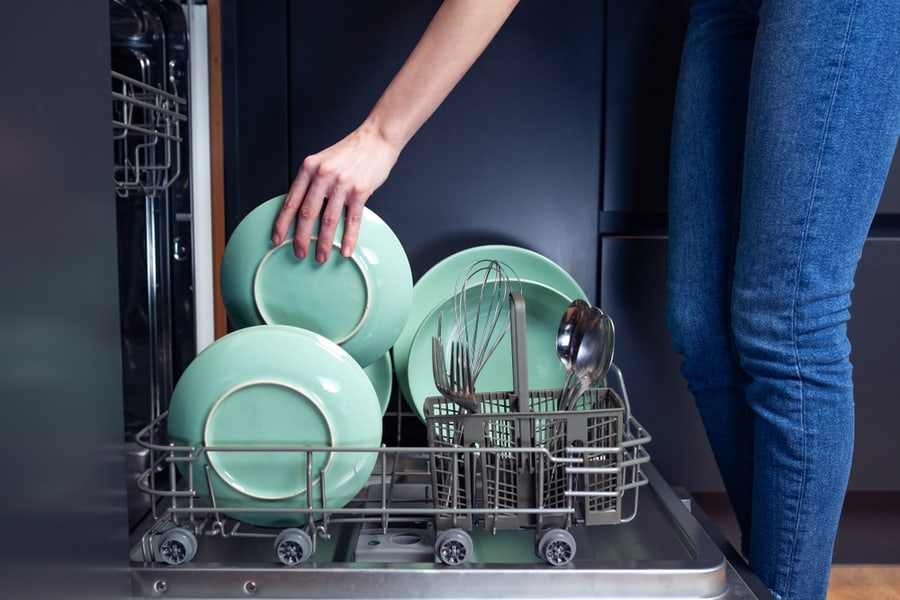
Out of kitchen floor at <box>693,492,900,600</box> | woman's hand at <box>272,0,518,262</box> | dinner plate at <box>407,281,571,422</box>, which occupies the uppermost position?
woman's hand at <box>272,0,518,262</box>

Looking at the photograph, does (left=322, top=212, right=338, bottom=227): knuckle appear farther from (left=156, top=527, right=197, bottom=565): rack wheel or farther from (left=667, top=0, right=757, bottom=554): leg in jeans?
(left=667, top=0, right=757, bottom=554): leg in jeans

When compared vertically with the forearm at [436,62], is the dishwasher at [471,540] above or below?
below

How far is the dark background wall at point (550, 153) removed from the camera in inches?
44.6

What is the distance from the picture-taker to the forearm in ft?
2.51

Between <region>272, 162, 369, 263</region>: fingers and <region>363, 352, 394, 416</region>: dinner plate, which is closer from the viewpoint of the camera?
<region>272, 162, 369, 263</region>: fingers

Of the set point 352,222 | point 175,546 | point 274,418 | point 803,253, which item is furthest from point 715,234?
point 175,546

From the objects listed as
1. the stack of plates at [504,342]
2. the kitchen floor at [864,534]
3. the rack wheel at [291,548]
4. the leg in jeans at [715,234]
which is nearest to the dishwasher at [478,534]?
the rack wheel at [291,548]

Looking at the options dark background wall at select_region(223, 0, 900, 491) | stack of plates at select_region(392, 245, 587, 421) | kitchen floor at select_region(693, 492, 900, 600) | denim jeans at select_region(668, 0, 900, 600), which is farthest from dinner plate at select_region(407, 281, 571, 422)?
kitchen floor at select_region(693, 492, 900, 600)

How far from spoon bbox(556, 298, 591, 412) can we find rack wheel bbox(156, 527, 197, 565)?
1.24ft

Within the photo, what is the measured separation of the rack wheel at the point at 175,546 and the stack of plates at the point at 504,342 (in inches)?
16.6

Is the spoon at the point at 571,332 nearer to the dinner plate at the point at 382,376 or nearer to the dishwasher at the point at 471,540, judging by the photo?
the dishwasher at the point at 471,540

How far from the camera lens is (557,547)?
25.7 inches

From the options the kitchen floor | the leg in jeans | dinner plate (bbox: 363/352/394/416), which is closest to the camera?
the leg in jeans

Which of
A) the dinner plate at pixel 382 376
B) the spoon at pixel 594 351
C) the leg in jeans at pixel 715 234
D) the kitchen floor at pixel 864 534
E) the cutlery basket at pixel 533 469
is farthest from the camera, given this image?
the kitchen floor at pixel 864 534
